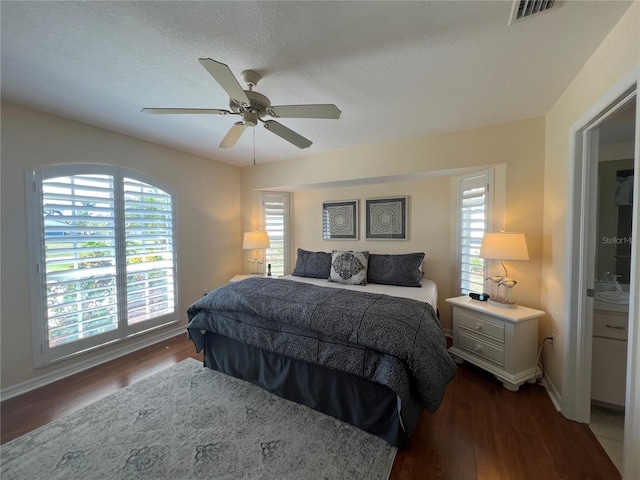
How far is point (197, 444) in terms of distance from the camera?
5.32 ft

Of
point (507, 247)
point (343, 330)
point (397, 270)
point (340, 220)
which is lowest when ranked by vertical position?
point (343, 330)

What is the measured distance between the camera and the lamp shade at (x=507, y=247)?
2.18m

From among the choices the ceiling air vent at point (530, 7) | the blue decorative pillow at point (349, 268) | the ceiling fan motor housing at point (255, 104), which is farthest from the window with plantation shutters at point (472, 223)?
the ceiling fan motor housing at point (255, 104)

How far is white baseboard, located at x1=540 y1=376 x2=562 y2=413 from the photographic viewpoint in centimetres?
192

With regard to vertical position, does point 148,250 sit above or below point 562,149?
below

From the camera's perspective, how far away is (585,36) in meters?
1.40

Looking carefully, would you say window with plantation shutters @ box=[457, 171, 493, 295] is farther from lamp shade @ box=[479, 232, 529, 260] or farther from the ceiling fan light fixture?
the ceiling fan light fixture

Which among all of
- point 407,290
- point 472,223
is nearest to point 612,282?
point 472,223

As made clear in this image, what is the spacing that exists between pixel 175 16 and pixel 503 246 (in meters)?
2.86

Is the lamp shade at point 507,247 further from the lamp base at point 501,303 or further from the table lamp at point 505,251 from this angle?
the lamp base at point 501,303

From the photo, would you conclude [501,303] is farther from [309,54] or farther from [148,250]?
[148,250]

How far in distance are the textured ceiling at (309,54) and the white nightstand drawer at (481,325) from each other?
193 cm

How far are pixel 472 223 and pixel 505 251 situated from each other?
682 mm

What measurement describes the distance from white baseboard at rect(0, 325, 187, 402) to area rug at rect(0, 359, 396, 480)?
759 mm
